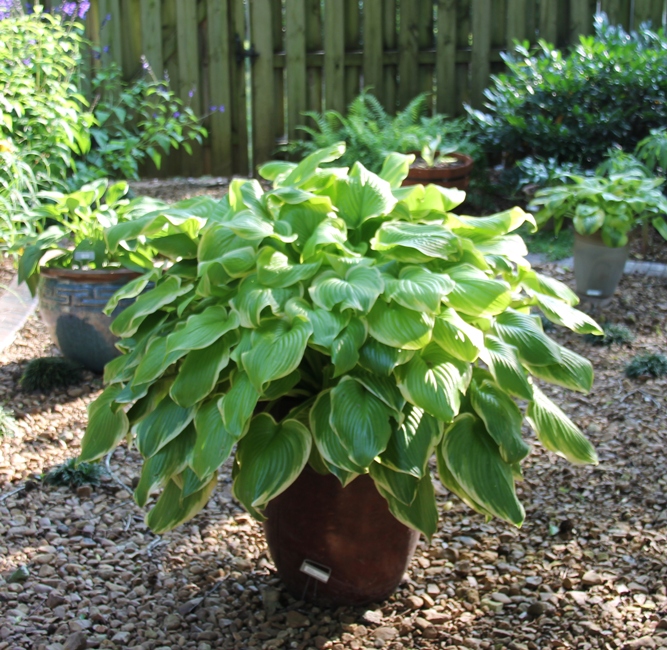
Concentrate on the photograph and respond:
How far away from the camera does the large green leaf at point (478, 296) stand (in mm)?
1832

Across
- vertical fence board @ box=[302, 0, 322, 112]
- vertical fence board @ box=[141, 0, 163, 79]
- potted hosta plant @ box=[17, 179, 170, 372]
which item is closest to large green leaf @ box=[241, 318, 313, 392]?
potted hosta plant @ box=[17, 179, 170, 372]

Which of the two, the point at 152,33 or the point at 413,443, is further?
the point at 152,33

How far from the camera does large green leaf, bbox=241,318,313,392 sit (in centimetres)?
169

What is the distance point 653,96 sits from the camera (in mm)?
5328

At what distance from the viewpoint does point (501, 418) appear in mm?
1850

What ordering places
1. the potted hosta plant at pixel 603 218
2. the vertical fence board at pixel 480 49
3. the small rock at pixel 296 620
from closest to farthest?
the small rock at pixel 296 620
the potted hosta plant at pixel 603 218
the vertical fence board at pixel 480 49

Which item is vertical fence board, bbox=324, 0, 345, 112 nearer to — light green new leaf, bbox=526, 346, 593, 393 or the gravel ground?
the gravel ground

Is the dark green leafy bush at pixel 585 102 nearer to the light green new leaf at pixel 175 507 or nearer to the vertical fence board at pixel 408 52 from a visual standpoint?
the vertical fence board at pixel 408 52

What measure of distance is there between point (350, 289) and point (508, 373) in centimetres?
41

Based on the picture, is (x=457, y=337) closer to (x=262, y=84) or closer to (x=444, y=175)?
(x=444, y=175)

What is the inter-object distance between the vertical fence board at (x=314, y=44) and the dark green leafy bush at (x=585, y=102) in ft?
5.31

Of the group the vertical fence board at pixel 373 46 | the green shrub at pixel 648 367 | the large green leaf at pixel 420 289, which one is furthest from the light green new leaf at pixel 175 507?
the vertical fence board at pixel 373 46

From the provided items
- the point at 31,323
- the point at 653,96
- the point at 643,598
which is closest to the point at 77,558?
the point at 643,598

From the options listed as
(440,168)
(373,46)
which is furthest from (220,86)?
(440,168)
